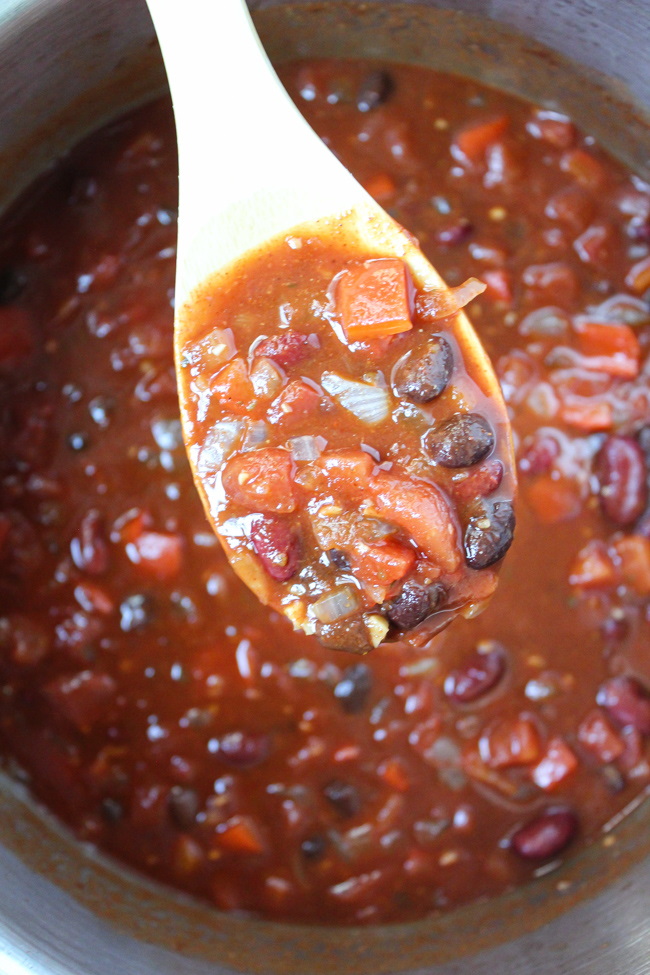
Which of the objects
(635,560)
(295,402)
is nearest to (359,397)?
(295,402)

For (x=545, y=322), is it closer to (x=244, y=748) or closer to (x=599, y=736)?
(x=599, y=736)

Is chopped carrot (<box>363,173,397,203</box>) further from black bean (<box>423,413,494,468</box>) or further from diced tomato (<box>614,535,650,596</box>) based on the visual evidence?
diced tomato (<box>614,535,650,596</box>)

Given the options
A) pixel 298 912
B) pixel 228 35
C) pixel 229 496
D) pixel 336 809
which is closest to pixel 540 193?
pixel 228 35

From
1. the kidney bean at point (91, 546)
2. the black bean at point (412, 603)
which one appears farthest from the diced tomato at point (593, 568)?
the kidney bean at point (91, 546)

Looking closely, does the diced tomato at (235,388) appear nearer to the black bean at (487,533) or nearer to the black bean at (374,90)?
the black bean at (487,533)

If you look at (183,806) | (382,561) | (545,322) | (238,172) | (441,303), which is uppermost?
(238,172)

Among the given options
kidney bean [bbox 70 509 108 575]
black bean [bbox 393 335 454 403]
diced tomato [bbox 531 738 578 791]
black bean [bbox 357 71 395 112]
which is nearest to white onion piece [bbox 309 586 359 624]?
black bean [bbox 393 335 454 403]

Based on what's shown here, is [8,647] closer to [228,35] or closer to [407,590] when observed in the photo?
[407,590]
